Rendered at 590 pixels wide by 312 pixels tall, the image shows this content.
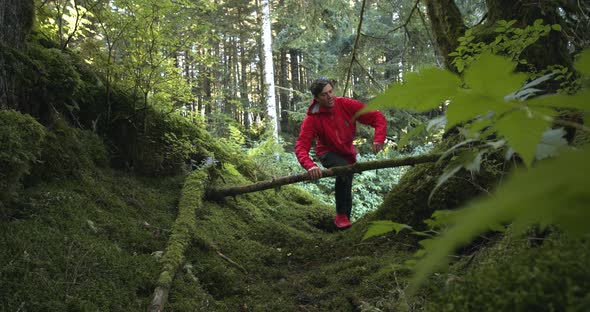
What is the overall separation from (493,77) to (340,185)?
5133 mm

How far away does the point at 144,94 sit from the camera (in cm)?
541

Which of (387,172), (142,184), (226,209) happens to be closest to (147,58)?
(142,184)

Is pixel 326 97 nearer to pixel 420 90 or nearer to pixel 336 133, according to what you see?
pixel 336 133

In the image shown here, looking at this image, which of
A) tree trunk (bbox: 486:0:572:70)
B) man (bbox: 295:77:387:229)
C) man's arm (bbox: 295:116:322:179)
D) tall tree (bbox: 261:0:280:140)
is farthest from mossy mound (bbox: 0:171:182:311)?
tall tree (bbox: 261:0:280:140)

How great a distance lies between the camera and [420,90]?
0.79m

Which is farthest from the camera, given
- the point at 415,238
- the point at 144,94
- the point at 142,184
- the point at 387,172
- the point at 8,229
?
the point at 387,172

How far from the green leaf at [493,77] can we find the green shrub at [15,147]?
3.16 meters

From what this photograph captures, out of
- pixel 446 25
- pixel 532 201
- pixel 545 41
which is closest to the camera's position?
pixel 532 201

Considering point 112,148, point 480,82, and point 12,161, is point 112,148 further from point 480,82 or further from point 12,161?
point 480,82

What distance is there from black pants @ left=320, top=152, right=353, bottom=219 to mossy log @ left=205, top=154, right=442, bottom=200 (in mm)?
954

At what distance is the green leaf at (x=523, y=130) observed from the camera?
0.69 meters

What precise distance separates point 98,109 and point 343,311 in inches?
162

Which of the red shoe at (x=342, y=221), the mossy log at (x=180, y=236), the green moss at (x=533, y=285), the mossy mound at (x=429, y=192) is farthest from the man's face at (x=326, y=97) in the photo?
the green moss at (x=533, y=285)

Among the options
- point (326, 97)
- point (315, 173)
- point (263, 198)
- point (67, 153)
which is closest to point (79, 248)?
point (67, 153)
